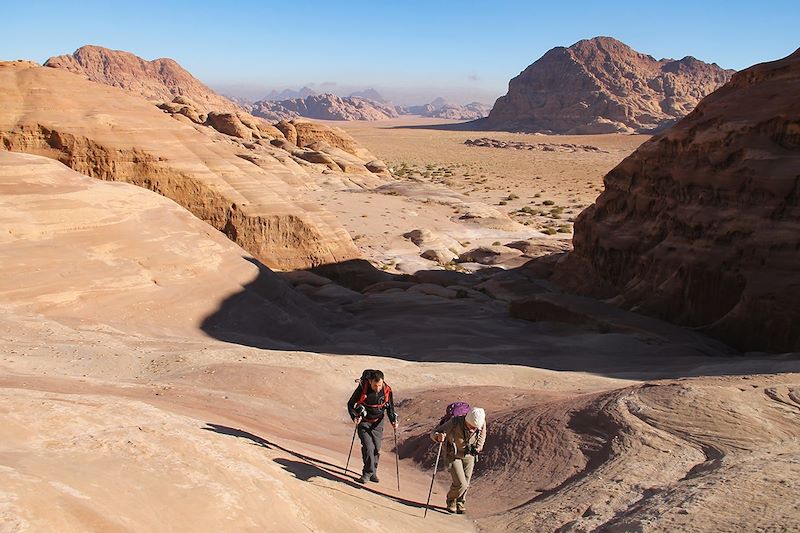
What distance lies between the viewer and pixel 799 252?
14430 mm

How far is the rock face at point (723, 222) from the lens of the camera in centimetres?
1472

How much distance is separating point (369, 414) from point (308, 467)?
2.67ft

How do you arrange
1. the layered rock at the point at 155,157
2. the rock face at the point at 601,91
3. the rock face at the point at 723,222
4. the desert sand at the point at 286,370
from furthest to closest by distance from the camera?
the rock face at the point at 601,91
the layered rock at the point at 155,157
the rock face at the point at 723,222
the desert sand at the point at 286,370

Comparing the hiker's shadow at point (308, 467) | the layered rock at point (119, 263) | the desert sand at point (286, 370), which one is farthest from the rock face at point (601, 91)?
the hiker's shadow at point (308, 467)

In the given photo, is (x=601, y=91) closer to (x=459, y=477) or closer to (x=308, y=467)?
(x=459, y=477)

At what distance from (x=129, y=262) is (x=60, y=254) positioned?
1.30 metres

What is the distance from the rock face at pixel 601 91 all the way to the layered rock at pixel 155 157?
99.6 meters

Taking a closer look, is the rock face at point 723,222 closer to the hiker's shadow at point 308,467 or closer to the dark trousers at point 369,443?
the dark trousers at point 369,443

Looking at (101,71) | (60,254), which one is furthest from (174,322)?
(101,71)

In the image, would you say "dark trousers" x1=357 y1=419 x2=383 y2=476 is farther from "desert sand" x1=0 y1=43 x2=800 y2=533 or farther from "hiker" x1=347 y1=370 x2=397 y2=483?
"desert sand" x1=0 y1=43 x2=800 y2=533

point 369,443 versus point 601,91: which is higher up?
point 601,91

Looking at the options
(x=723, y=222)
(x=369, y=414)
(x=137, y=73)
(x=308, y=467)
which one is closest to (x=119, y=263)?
(x=369, y=414)

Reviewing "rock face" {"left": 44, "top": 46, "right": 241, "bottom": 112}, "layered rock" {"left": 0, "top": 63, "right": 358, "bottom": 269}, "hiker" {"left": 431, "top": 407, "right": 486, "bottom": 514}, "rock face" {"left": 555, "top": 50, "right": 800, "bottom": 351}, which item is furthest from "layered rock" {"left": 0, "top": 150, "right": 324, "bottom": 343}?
"rock face" {"left": 44, "top": 46, "right": 241, "bottom": 112}

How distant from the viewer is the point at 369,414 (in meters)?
6.88
